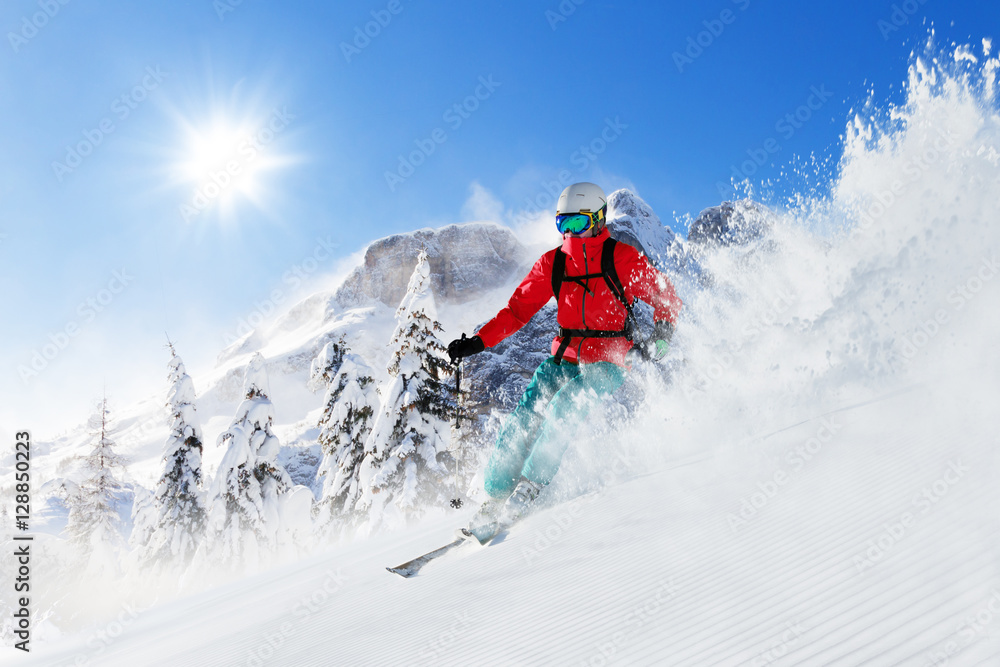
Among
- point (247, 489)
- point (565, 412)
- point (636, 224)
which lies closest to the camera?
point (565, 412)

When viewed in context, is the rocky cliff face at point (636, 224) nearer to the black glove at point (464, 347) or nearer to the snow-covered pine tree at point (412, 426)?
the snow-covered pine tree at point (412, 426)

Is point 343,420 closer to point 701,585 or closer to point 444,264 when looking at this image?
point 701,585

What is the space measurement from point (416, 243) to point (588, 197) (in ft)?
396

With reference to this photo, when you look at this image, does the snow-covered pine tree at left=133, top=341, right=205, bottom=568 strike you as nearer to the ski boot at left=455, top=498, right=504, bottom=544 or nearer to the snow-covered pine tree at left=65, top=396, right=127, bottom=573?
the snow-covered pine tree at left=65, top=396, right=127, bottom=573

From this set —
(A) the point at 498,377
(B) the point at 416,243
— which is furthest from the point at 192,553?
(B) the point at 416,243

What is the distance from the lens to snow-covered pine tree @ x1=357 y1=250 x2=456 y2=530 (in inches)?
567

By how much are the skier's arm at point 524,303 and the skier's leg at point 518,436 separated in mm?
588

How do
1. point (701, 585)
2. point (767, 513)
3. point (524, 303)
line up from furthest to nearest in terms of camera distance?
1. point (524, 303)
2. point (767, 513)
3. point (701, 585)

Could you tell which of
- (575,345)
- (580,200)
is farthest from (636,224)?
(575,345)

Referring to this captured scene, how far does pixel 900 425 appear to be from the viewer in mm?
3207

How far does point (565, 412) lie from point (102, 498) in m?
22.1

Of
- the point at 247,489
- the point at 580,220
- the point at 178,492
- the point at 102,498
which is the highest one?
the point at 102,498

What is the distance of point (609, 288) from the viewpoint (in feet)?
14.7

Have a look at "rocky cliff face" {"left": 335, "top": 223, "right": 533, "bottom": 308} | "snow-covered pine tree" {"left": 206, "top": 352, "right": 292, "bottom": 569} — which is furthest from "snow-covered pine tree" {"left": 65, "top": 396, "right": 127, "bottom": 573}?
"rocky cliff face" {"left": 335, "top": 223, "right": 533, "bottom": 308}
